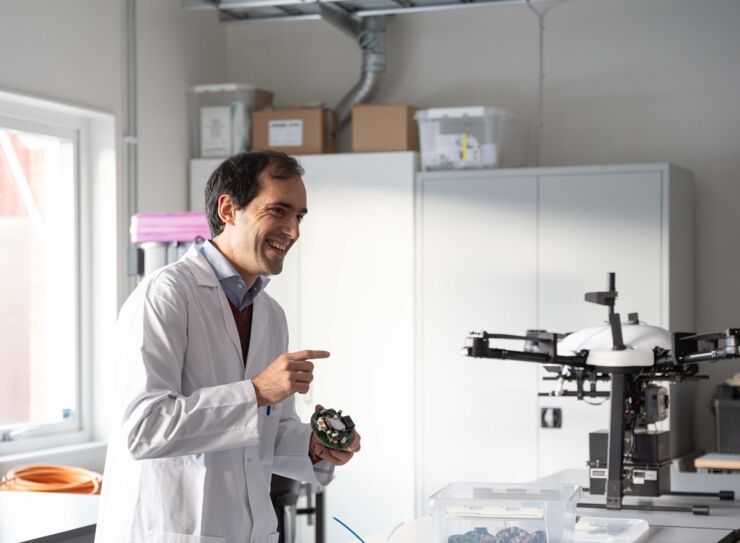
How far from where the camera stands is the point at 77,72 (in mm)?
4539

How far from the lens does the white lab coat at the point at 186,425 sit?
197 centimetres

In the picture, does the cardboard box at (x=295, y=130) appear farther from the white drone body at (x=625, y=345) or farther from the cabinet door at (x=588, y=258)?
the white drone body at (x=625, y=345)

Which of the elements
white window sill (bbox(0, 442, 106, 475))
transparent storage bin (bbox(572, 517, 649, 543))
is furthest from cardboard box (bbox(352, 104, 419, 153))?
transparent storage bin (bbox(572, 517, 649, 543))

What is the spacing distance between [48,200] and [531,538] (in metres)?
3.14

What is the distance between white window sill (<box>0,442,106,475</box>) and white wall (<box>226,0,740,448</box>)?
2.05 metres

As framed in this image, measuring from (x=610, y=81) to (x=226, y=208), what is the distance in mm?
3212

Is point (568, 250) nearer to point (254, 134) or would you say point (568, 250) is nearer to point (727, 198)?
point (727, 198)

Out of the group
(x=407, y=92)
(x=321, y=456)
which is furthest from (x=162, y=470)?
(x=407, y=92)

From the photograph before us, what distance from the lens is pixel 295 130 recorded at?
5.05 m

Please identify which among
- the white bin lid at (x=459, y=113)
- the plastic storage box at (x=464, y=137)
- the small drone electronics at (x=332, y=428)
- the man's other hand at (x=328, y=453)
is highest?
the white bin lid at (x=459, y=113)

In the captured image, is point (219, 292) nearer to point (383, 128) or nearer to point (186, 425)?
point (186, 425)

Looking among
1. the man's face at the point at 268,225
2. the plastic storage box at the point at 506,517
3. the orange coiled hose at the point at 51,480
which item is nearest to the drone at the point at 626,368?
the plastic storage box at the point at 506,517

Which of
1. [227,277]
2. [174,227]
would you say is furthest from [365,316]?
[227,277]

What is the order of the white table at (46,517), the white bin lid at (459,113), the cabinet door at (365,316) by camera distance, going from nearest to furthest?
the white table at (46,517), the white bin lid at (459,113), the cabinet door at (365,316)
